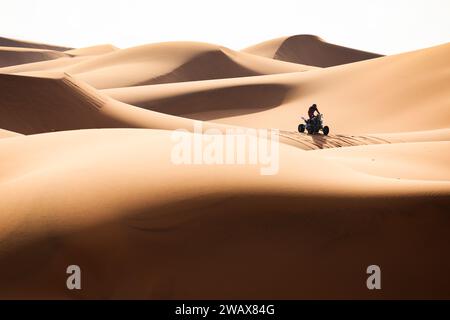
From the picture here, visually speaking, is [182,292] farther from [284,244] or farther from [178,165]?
[178,165]

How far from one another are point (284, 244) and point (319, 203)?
62cm

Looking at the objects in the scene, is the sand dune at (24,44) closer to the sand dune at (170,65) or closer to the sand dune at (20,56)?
the sand dune at (20,56)

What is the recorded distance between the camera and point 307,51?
83.2 m

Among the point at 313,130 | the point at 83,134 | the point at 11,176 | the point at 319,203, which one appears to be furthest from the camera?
the point at 313,130

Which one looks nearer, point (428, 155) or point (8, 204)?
point (8, 204)

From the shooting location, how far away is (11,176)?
6.98 metres

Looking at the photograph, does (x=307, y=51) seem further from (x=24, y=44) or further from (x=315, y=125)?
(x=315, y=125)

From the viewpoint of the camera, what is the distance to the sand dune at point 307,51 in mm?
81000

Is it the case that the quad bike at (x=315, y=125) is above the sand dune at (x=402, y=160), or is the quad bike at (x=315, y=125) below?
above

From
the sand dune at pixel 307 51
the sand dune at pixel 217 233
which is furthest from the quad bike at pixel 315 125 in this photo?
the sand dune at pixel 307 51

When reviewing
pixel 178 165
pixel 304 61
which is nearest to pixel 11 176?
pixel 178 165

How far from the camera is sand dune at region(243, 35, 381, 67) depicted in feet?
266
